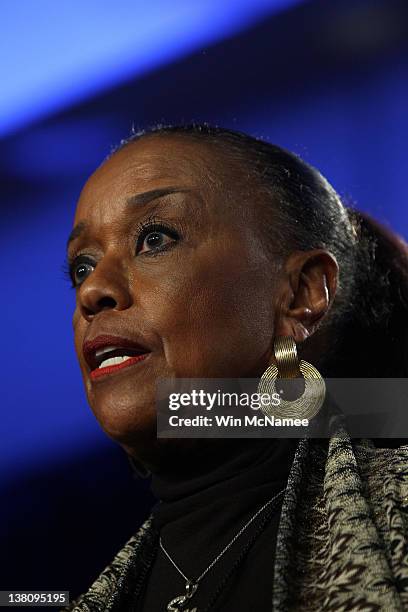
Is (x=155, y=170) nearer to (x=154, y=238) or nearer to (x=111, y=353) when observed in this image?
(x=154, y=238)

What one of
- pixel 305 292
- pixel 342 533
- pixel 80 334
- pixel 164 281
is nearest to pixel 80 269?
pixel 80 334

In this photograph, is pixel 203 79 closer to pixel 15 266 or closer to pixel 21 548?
pixel 15 266

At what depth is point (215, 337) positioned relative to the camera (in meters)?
1.15

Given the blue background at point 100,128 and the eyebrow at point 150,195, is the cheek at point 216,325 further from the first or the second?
the blue background at point 100,128

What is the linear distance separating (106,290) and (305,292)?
1.04 feet

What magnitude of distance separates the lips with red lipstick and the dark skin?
11 mm

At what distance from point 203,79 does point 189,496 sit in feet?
3.18

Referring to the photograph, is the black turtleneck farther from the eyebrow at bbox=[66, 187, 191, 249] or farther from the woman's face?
the eyebrow at bbox=[66, 187, 191, 249]

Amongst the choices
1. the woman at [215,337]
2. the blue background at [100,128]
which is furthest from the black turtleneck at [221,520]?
the blue background at [100,128]

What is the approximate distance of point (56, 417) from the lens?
174 cm

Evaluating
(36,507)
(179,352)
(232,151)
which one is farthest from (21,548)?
(232,151)

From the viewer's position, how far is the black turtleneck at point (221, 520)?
1.09 m

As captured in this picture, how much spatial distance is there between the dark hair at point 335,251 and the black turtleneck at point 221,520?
197 mm

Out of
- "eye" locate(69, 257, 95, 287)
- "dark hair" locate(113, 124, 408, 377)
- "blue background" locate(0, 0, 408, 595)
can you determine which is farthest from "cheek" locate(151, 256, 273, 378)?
"blue background" locate(0, 0, 408, 595)
